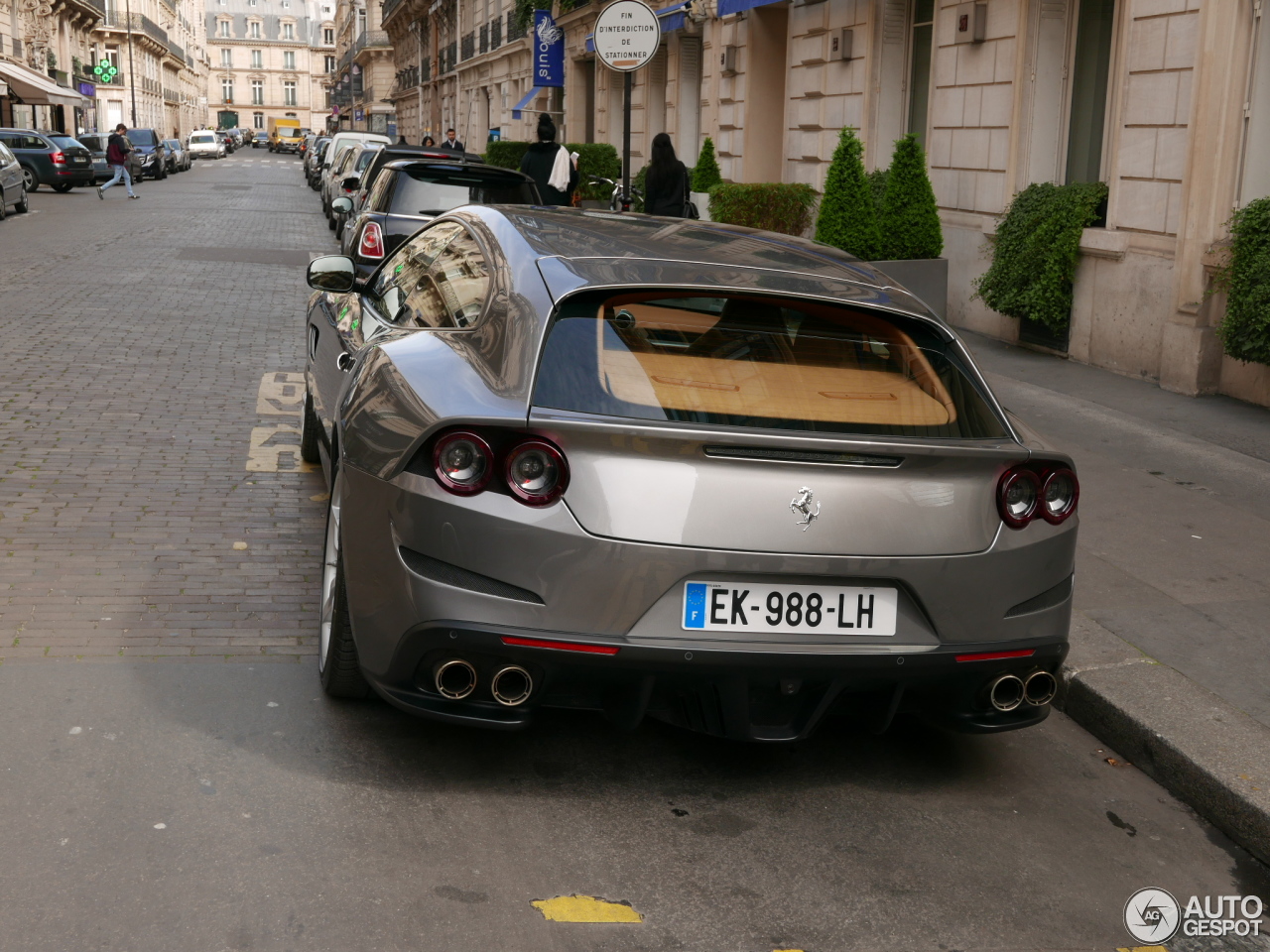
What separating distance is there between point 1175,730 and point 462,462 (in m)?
2.31

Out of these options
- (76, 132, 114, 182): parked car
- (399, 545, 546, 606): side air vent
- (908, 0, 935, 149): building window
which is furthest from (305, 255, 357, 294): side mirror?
(76, 132, 114, 182): parked car

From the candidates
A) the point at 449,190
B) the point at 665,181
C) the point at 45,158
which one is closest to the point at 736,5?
the point at 665,181

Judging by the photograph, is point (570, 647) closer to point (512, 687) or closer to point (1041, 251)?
point (512, 687)

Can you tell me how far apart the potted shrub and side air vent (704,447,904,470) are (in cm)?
987

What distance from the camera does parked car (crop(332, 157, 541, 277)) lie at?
11.9 meters

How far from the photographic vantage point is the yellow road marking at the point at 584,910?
3.26 metres

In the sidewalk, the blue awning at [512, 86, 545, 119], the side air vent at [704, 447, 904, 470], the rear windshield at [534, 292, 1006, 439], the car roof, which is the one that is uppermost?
the blue awning at [512, 86, 545, 119]

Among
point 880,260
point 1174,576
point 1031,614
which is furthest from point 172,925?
point 880,260

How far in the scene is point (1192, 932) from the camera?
11.2ft

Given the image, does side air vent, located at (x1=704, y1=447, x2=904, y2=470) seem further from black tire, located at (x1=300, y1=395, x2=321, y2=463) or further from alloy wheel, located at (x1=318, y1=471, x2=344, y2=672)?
black tire, located at (x1=300, y1=395, x2=321, y2=463)

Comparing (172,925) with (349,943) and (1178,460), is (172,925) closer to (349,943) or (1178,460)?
(349,943)

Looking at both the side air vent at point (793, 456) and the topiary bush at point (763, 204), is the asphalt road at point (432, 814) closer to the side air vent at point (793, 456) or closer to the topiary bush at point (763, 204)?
the side air vent at point (793, 456)

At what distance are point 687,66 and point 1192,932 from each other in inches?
928

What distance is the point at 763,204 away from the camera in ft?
51.0
